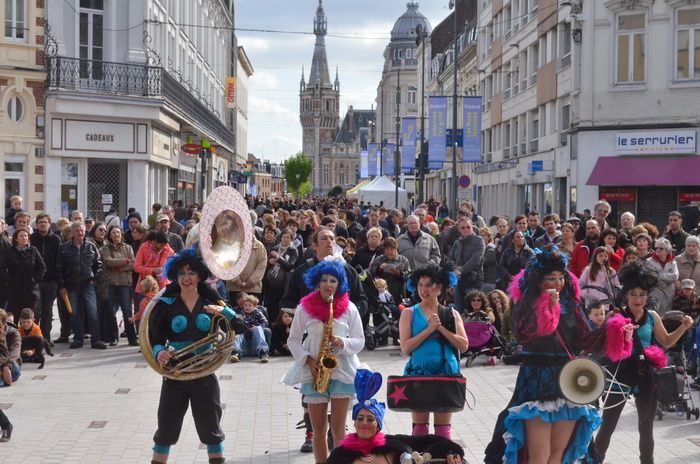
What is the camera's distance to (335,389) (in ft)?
25.7

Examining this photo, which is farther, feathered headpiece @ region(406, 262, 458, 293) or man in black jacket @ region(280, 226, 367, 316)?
man in black jacket @ region(280, 226, 367, 316)

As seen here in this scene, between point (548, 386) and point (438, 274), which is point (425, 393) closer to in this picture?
point (438, 274)

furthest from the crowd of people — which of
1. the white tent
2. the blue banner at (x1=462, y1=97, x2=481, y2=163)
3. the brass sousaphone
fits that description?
the white tent

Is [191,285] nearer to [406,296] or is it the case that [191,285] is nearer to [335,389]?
[335,389]

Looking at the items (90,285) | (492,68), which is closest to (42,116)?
(90,285)

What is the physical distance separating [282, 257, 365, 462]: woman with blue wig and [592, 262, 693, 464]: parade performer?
1.93 meters

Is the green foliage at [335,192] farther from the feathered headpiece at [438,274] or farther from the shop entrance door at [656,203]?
the feathered headpiece at [438,274]

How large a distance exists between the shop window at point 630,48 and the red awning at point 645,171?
7.98 feet

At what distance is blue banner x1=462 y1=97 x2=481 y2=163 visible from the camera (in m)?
38.2

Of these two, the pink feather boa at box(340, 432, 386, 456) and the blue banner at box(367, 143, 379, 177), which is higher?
the blue banner at box(367, 143, 379, 177)

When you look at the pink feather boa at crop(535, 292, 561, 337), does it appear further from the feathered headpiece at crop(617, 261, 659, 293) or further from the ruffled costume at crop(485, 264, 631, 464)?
the feathered headpiece at crop(617, 261, 659, 293)

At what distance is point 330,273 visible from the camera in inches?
310

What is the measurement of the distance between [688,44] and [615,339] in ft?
89.0

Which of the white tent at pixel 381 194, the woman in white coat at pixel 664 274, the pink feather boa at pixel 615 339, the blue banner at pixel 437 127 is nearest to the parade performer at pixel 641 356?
the pink feather boa at pixel 615 339
